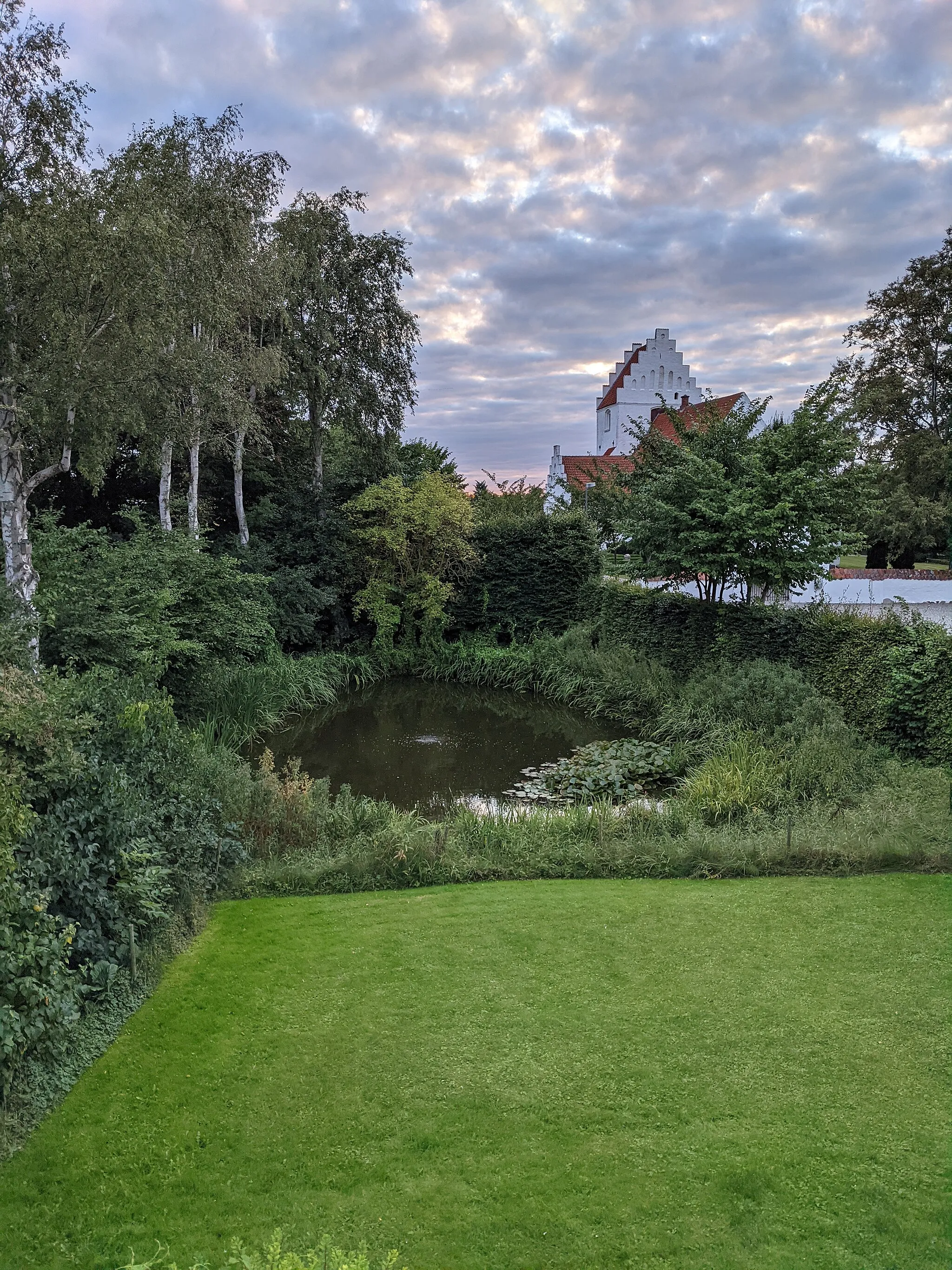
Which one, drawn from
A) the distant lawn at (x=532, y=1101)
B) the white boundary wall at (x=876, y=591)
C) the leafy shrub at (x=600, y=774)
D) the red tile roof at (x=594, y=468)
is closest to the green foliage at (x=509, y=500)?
the red tile roof at (x=594, y=468)

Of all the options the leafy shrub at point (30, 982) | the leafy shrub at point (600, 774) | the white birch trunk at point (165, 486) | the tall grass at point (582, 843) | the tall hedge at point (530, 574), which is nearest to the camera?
the leafy shrub at point (30, 982)

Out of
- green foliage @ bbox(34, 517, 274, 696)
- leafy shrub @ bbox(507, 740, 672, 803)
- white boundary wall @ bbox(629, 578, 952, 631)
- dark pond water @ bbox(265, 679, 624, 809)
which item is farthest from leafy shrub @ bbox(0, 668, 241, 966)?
white boundary wall @ bbox(629, 578, 952, 631)

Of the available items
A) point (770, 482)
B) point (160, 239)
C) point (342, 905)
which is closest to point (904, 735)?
point (770, 482)

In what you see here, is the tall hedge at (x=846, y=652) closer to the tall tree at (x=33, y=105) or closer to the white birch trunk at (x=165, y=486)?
the white birch trunk at (x=165, y=486)

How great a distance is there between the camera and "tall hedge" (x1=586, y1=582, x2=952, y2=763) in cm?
920

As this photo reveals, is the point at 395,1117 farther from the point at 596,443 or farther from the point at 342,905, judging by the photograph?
the point at 596,443

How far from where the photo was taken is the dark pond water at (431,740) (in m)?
11.2

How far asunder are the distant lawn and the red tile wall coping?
1763 cm

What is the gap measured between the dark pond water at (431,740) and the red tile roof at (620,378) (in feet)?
→ 97.7

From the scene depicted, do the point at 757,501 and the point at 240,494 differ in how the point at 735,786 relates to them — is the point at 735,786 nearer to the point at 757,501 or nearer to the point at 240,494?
the point at 757,501

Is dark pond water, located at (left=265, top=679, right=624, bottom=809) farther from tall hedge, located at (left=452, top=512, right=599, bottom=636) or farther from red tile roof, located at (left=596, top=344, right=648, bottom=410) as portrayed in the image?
red tile roof, located at (left=596, top=344, right=648, bottom=410)

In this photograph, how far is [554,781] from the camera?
10914 millimetres

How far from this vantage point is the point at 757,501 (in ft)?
39.9

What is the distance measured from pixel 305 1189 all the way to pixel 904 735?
8998mm
